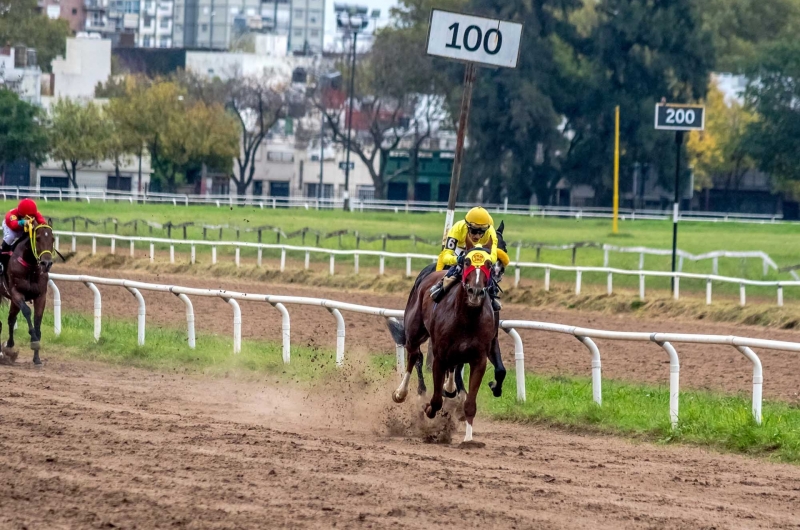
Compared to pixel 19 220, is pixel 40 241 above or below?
below

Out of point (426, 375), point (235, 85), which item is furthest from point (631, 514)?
point (235, 85)

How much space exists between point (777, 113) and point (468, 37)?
4256 centimetres

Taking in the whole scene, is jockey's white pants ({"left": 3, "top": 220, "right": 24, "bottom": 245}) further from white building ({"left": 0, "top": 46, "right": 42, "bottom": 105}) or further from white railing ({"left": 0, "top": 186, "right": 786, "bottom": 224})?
white building ({"left": 0, "top": 46, "right": 42, "bottom": 105})

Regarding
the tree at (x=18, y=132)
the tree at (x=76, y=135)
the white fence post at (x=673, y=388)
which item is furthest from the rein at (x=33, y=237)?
the tree at (x=76, y=135)

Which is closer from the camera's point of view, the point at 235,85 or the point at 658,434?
the point at 658,434

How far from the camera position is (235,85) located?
226ft

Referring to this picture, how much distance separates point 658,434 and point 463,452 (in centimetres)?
178

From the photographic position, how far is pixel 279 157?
238 ft

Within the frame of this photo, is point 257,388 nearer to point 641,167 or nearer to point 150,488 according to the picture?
point 150,488

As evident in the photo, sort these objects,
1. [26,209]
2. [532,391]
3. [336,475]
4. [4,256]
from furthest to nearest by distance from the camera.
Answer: [4,256], [26,209], [532,391], [336,475]

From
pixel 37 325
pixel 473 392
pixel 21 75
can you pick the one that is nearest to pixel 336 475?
pixel 473 392

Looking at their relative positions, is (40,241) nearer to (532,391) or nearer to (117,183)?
(532,391)

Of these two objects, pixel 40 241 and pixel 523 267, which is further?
pixel 523 267

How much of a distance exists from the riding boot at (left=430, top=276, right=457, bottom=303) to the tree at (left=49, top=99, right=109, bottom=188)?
5255cm
